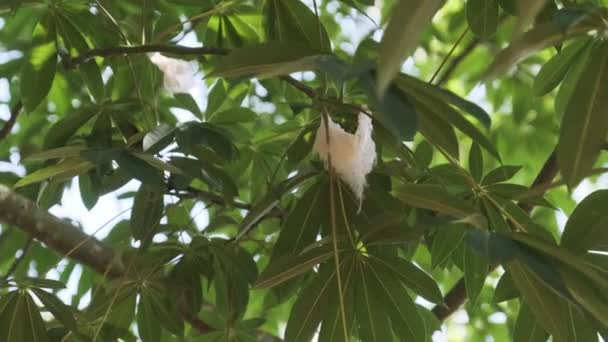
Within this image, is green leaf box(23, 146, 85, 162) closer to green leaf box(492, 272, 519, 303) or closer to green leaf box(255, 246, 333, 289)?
green leaf box(255, 246, 333, 289)

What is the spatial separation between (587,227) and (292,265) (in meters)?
0.26

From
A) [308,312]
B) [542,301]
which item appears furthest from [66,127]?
[542,301]

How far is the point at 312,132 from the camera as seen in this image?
1.10 m

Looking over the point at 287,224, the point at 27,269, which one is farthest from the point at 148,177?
the point at 27,269

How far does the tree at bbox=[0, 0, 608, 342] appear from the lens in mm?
702

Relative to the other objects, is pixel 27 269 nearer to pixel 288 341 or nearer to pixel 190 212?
pixel 190 212

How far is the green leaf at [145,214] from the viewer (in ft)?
3.61

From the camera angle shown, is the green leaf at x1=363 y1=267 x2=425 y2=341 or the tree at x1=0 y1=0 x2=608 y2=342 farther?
the green leaf at x1=363 y1=267 x2=425 y2=341

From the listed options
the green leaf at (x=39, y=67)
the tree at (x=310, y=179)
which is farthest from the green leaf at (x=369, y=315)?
the green leaf at (x=39, y=67)

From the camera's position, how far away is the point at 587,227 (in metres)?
0.84

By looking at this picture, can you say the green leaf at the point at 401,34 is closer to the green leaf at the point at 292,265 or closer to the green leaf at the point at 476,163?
the green leaf at the point at 292,265

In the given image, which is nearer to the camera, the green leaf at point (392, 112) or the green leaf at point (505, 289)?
the green leaf at point (392, 112)

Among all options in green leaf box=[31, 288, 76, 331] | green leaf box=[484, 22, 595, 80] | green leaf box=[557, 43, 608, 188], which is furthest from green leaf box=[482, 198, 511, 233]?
green leaf box=[31, 288, 76, 331]

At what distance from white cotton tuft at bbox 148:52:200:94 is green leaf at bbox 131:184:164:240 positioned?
Result: 0.13 metres
